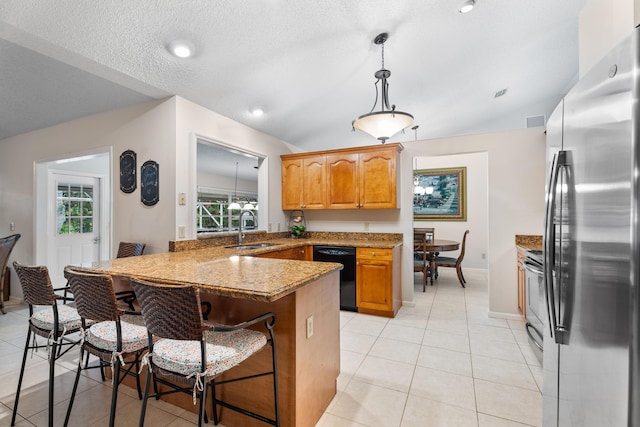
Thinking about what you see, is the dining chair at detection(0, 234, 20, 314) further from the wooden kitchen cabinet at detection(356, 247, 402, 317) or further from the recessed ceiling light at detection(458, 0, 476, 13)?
the recessed ceiling light at detection(458, 0, 476, 13)

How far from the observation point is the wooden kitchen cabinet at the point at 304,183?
169 inches

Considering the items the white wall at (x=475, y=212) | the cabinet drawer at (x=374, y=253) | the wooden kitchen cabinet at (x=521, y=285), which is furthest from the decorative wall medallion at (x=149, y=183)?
the white wall at (x=475, y=212)

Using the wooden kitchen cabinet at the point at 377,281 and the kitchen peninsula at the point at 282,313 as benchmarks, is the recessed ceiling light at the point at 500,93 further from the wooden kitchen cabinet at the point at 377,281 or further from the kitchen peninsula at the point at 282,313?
the kitchen peninsula at the point at 282,313

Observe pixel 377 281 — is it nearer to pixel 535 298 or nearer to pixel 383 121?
pixel 535 298

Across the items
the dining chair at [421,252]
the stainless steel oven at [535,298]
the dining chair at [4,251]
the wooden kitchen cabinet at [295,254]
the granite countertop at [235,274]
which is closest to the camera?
the granite countertop at [235,274]

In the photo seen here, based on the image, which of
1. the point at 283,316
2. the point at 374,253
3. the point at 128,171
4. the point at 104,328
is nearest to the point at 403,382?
the point at 283,316

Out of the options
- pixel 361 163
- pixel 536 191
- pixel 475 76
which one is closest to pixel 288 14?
pixel 361 163

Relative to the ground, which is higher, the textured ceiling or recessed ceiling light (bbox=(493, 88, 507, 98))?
recessed ceiling light (bbox=(493, 88, 507, 98))

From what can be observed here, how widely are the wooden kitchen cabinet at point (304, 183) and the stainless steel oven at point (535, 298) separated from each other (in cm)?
255

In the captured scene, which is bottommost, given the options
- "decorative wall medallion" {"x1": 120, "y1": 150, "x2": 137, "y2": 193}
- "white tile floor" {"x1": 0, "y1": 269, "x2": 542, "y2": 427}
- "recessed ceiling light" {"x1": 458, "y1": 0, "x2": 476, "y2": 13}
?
"white tile floor" {"x1": 0, "y1": 269, "x2": 542, "y2": 427}

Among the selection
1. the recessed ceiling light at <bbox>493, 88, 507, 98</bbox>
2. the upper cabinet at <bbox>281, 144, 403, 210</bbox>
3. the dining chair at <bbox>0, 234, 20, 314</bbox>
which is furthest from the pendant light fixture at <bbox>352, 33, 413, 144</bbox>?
the dining chair at <bbox>0, 234, 20, 314</bbox>

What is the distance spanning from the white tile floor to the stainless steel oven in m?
0.20

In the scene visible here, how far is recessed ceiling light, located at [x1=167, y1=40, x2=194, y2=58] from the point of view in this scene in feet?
7.62

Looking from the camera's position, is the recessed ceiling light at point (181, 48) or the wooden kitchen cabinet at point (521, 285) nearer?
the recessed ceiling light at point (181, 48)
